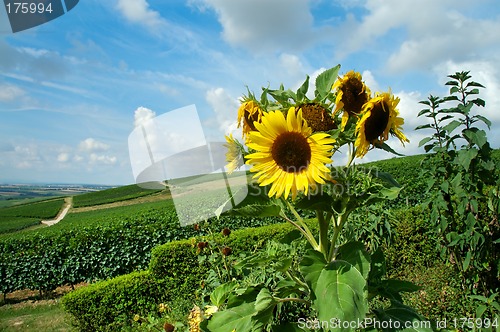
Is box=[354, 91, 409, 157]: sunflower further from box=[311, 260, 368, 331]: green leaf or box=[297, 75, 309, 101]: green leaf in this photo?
box=[311, 260, 368, 331]: green leaf

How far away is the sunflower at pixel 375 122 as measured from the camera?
1493 mm

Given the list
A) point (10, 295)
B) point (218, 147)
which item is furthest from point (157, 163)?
point (10, 295)

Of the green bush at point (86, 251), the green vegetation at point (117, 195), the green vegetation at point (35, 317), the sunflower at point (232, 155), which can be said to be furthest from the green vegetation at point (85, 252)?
the green vegetation at point (117, 195)

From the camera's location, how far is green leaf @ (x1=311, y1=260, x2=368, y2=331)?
4.63 ft

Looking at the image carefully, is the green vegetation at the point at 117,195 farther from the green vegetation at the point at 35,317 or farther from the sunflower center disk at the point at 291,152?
the sunflower center disk at the point at 291,152

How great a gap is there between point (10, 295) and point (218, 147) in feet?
42.2

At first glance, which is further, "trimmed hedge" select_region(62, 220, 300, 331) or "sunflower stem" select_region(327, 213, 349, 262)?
"trimmed hedge" select_region(62, 220, 300, 331)

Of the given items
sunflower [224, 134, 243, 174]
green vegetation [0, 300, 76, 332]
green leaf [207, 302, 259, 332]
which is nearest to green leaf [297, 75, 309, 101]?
sunflower [224, 134, 243, 174]

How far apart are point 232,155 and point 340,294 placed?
706 millimetres

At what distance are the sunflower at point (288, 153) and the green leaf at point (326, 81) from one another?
0.54 feet

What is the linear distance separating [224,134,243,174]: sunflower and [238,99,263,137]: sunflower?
65 mm

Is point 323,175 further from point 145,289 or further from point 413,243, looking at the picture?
point 145,289

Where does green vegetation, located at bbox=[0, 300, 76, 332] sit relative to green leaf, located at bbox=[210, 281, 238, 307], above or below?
below

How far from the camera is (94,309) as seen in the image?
7488 mm
